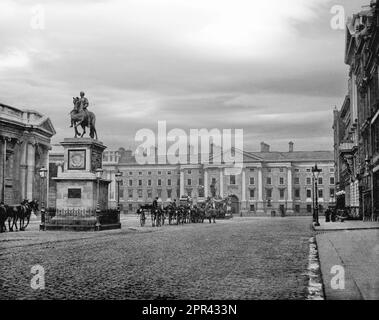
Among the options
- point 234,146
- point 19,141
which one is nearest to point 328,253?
point 19,141

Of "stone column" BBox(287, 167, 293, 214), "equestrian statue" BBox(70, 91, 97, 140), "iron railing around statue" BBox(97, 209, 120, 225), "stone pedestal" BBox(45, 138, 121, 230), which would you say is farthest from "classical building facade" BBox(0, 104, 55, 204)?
"stone column" BBox(287, 167, 293, 214)

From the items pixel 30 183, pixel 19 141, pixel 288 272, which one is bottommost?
pixel 288 272

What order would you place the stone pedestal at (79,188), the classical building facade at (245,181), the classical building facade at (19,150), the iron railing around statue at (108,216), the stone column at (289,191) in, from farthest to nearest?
1. the classical building facade at (245,181)
2. the stone column at (289,191)
3. the classical building facade at (19,150)
4. the iron railing around statue at (108,216)
5. the stone pedestal at (79,188)

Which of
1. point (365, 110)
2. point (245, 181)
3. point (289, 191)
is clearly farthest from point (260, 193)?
point (365, 110)

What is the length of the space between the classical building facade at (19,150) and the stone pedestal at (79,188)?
120 feet

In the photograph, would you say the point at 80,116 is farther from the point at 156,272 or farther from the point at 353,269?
the point at 353,269

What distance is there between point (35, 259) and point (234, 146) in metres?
119

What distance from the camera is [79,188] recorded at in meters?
28.1

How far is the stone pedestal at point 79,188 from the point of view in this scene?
28062mm

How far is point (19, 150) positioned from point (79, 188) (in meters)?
43.5

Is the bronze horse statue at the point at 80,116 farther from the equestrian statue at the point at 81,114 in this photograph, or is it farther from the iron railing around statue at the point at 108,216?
the iron railing around statue at the point at 108,216

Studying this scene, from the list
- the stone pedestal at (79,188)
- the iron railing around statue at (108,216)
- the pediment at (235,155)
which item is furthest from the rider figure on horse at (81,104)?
the pediment at (235,155)

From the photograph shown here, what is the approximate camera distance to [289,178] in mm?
130625
